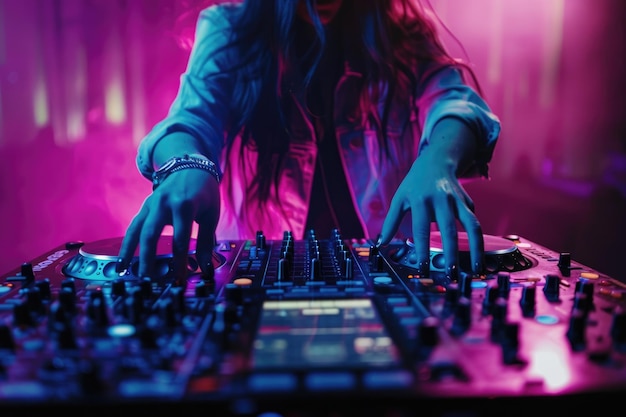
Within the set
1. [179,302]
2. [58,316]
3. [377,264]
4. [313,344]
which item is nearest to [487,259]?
[377,264]

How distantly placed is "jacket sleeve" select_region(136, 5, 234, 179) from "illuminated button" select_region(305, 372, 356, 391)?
4.22ft

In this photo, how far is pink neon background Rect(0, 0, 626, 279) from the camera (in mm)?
1940

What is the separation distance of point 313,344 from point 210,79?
1.41 m

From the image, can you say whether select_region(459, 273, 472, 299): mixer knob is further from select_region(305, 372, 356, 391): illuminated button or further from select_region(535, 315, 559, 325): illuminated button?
select_region(305, 372, 356, 391): illuminated button

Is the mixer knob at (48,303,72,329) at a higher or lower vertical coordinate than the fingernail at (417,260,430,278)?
higher

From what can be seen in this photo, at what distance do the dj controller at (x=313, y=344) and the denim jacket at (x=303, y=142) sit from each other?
2.78 ft

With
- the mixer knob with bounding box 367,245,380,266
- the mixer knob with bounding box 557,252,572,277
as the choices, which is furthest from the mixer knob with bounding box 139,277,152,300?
the mixer knob with bounding box 557,252,572,277

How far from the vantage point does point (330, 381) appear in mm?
646

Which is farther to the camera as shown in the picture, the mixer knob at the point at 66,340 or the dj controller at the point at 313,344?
the mixer knob at the point at 66,340

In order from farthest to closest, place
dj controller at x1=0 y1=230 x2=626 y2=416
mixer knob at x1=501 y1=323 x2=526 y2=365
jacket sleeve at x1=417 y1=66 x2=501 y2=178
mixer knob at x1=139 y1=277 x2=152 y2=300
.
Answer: jacket sleeve at x1=417 y1=66 x2=501 y2=178 → mixer knob at x1=139 y1=277 x2=152 y2=300 → mixer knob at x1=501 y1=323 x2=526 y2=365 → dj controller at x1=0 y1=230 x2=626 y2=416

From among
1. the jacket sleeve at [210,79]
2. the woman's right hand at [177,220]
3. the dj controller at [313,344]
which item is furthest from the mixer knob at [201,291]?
the jacket sleeve at [210,79]

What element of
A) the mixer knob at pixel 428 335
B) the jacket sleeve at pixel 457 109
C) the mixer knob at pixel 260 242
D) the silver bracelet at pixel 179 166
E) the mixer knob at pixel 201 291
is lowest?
the mixer knob at pixel 260 242

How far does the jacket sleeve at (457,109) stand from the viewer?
1.71 m

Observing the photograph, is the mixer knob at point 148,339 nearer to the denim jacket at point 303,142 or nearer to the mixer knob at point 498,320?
the mixer knob at point 498,320
